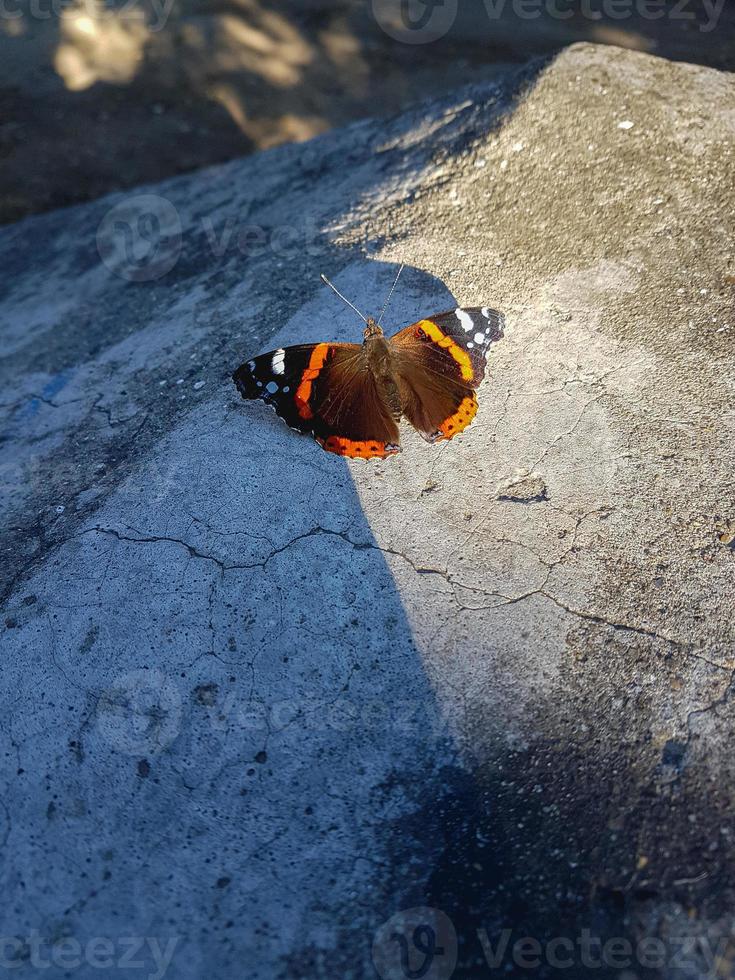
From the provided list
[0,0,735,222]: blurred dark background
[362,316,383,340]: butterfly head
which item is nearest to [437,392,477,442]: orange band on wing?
[362,316,383,340]: butterfly head

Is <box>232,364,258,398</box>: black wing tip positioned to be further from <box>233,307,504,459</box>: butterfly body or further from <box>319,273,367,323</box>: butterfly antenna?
<box>319,273,367,323</box>: butterfly antenna

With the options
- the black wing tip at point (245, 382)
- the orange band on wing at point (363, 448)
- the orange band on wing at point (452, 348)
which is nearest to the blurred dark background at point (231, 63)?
the black wing tip at point (245, 382)

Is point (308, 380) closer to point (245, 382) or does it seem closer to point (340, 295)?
point (245, 382)

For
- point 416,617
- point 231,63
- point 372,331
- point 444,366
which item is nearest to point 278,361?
point 372,331

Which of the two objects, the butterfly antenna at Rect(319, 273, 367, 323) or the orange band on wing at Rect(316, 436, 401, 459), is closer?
the orange band on wing at Rect(316, 436, 401, 459)

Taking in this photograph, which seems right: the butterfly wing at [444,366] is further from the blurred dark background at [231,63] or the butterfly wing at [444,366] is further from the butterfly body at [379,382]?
the blurred dark background at [231,63]
